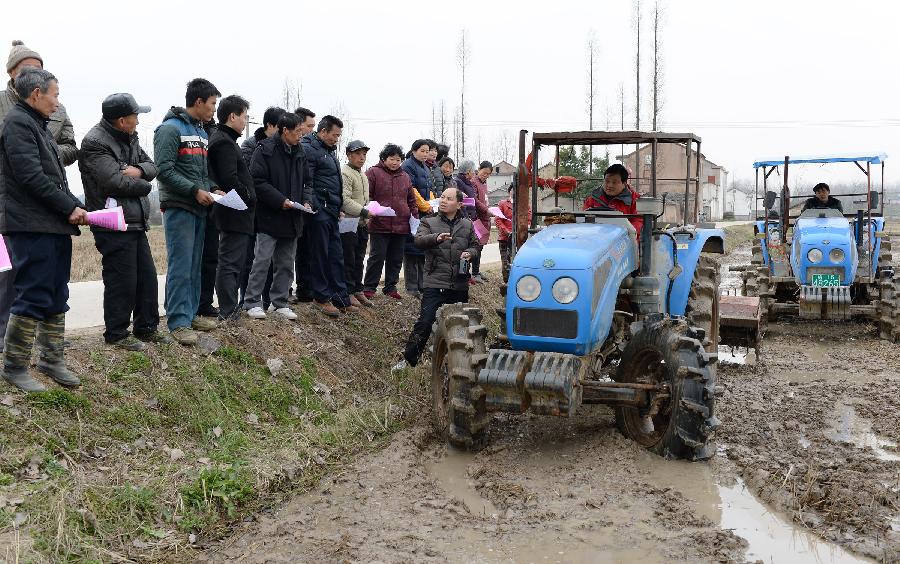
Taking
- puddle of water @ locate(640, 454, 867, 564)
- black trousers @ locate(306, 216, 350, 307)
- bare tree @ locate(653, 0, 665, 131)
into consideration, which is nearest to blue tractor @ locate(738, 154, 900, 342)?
black trousers @ locate(306, 216, 350, 307)

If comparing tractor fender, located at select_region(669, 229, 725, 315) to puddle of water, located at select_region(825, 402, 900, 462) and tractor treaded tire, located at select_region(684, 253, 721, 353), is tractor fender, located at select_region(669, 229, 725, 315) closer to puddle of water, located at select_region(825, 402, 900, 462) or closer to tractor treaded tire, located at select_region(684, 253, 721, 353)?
tractor treaded tire, located at select_region(684, 253, 721, 353)

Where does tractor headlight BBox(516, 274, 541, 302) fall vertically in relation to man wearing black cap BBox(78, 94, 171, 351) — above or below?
below

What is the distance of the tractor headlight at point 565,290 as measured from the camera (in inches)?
219

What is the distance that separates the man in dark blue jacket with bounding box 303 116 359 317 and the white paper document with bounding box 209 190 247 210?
1.76m

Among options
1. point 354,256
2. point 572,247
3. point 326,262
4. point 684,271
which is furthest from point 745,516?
point 354,256

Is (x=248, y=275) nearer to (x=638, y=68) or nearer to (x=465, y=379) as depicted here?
(x=465, y=379)

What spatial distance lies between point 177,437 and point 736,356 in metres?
6.61

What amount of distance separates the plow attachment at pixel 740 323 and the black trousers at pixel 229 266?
4831mm

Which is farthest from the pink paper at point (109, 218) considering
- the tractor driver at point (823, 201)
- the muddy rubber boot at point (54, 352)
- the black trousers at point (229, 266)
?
the tractor driver at point (823, 201)

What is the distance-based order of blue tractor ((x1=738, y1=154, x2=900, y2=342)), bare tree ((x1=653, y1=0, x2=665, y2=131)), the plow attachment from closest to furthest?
the plow attachment < blue tractor ((x1=738, y1=154, x2=900, y2=342)) < bare tree ((x1=653, y1=0, x2=665, y2=131))

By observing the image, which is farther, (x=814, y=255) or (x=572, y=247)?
(x=814, y=255)

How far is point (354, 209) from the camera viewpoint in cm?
914

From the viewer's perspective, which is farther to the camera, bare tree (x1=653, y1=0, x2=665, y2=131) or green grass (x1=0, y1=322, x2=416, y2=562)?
bare tree (x1=653, y1=0, x2=665, y2=131)

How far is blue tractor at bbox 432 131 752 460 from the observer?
5.49m
